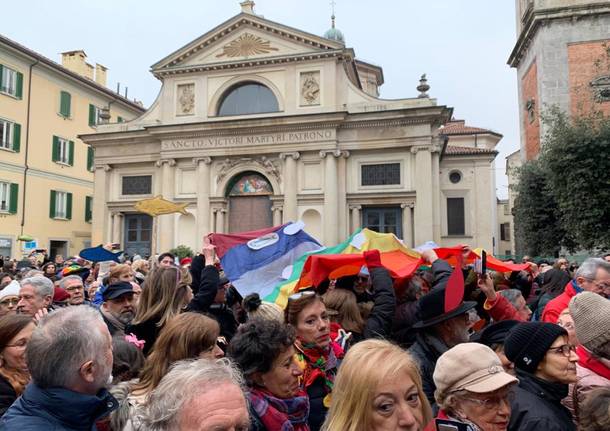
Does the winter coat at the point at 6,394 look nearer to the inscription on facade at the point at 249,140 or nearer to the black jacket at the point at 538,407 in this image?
the black jacket at the point at 538,407

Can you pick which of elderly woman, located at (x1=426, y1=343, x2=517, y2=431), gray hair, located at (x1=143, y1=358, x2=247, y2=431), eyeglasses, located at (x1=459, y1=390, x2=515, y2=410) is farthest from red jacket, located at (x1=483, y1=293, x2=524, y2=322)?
gray hair, located at (x1=143, y1=358, x2=247, y2=431)

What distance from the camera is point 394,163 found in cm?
2655

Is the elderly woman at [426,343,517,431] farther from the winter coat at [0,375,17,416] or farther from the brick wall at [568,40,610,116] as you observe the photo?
the brick wall at [568,40,610,116]

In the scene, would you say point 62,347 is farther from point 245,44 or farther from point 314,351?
point 245,44

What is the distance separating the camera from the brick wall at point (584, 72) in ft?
72.8

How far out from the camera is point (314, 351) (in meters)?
3.37

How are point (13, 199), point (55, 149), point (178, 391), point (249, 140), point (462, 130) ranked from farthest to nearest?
1. point (462, 130)
2. point (55, 149)
3. point (13, 199)
4. point (249, 140)
5. point (178, 391)

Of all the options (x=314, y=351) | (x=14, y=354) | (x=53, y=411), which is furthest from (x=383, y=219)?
(x=53, y=411)

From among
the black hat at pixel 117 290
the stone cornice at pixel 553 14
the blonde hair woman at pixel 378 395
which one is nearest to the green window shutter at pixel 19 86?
the stone cornice at pixel 553 14

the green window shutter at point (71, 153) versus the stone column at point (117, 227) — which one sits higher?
the green window shutter at point (71, 153)

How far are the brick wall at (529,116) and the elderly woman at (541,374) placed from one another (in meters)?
24.6

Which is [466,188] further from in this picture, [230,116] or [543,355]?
[543,355]

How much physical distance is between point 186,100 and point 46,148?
10090 millimetres

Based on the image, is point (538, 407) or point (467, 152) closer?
point (538, 407)
